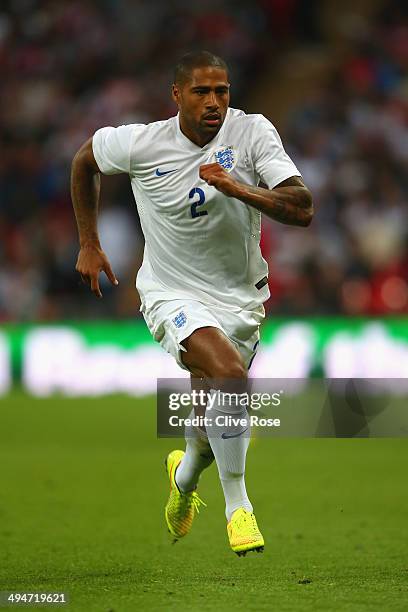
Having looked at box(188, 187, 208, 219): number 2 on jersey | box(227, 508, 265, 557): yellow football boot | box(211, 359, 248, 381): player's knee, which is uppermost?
box(188, 187, 208, 219): number 2 on jersey

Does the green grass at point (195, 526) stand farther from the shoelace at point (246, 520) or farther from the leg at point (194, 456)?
the leg at point (194, 456)

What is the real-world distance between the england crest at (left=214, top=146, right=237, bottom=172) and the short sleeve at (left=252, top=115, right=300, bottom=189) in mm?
96

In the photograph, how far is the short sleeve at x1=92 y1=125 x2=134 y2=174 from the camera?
5.88 metres

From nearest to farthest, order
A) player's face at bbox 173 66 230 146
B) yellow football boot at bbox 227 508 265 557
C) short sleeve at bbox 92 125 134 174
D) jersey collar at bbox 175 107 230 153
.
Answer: yellow football boot at bbox 227 508 265 557 → player's face at bbox 173 66 230 146 → jersey collar at bbox 175 107 230 153 → short sleeve at bbox 92 125 134 174

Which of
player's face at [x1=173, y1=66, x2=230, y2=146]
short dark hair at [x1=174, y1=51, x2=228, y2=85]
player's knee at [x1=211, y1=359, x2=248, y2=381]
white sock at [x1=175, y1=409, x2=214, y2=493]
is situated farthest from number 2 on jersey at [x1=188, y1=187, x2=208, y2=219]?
white sock at [x1=175, y1=409, x2=214, y2=493]

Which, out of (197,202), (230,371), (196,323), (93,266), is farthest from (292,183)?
(93,266)

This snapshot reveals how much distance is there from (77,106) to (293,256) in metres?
4.38

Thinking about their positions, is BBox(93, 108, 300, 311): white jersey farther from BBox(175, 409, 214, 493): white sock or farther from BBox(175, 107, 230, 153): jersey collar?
BBox(175, 409, 214, 493): white sock

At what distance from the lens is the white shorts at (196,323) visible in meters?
5.55

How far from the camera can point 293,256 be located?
1380cm

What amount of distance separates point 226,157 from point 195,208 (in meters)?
0.27

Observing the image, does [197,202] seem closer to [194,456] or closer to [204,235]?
[204,235]

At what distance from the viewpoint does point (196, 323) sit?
5508 millimetres

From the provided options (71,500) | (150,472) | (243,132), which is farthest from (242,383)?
(150,472)
